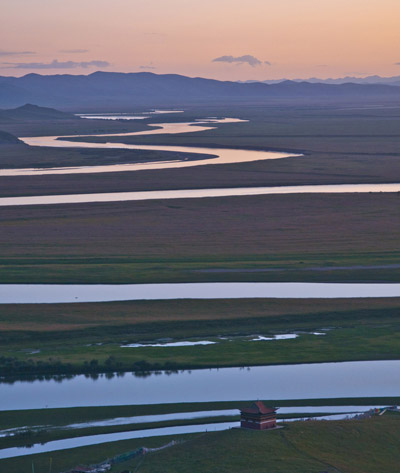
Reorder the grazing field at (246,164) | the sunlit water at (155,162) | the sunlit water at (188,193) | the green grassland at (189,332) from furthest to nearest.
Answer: the sunlit water at (155,162) → the grazing field at (246,164) → the sunlit water at (188,193) → the green grassland at (189,332)

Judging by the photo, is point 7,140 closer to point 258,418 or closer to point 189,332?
point 189,332

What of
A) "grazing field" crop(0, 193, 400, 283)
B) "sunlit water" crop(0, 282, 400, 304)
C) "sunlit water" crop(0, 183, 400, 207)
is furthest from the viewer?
"sunlit water" crop(0, 183, 400, 207)

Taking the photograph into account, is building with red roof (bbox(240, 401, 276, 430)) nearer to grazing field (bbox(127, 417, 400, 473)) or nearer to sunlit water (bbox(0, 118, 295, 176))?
grazing field (bbox(127, 417, 400, 473))

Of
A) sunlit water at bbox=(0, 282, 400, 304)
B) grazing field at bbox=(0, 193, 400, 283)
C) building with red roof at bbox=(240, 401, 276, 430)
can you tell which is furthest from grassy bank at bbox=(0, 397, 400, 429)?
grazing field at bbox=(0, 193, 400, 283)

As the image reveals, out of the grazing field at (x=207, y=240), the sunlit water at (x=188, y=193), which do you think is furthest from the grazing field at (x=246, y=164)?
the grazing field at (x=207, y=240)

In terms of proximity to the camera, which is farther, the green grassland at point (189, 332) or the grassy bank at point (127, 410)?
the green grassland at point (189, 332)

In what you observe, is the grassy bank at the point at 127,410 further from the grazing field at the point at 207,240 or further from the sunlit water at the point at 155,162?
the sunlit water at the point at 155,162

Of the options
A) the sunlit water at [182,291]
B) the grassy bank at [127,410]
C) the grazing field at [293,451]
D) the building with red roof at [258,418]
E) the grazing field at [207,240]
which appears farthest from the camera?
the grazing field at [207,240]
